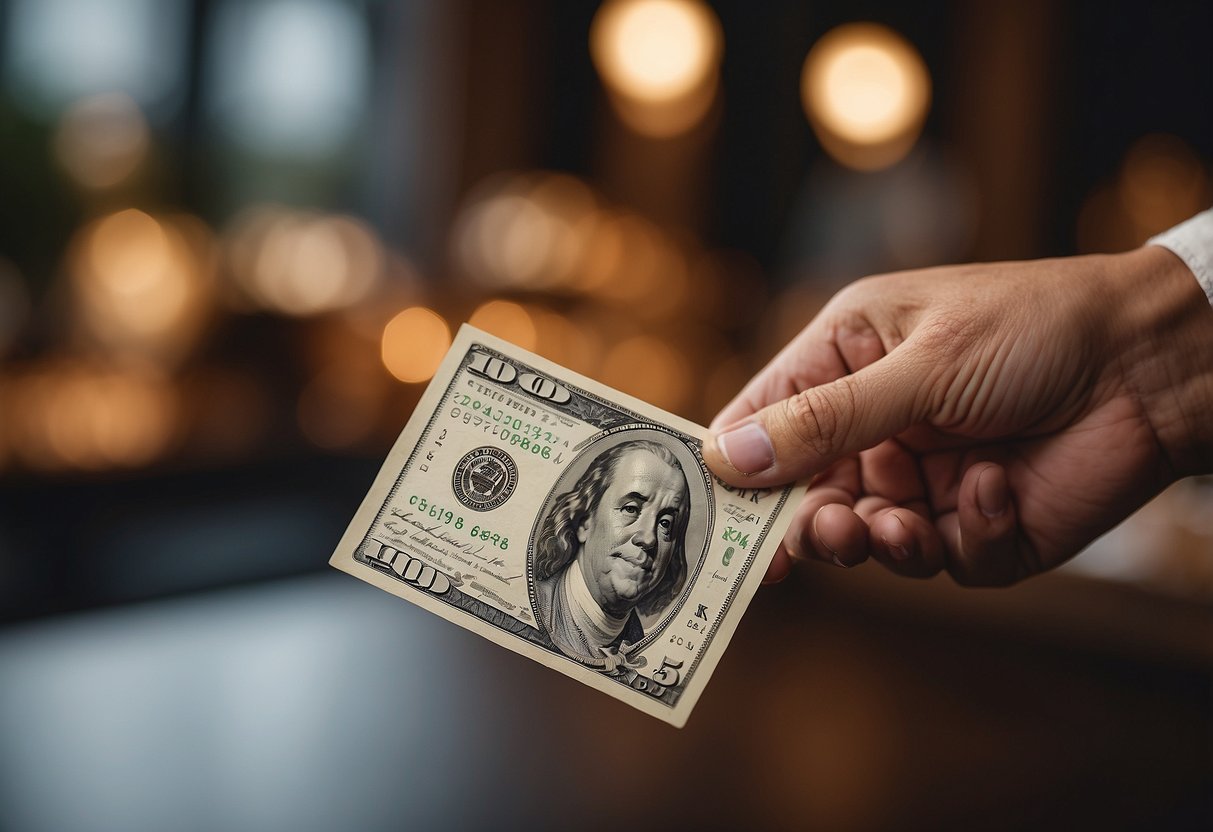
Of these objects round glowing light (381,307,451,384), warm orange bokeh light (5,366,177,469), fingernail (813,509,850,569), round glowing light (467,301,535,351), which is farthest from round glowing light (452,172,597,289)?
fingernail (813,509,850,569)

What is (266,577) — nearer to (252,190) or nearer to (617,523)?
(252,190)

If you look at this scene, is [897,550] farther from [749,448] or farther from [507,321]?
[507,321]

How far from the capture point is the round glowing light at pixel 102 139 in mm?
3764

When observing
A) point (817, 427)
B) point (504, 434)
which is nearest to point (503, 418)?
point (504, 434)

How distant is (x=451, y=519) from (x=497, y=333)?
344 cm

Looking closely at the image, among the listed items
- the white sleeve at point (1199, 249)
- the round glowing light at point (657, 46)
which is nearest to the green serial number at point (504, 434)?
the white sleeve at point (1199, 249)

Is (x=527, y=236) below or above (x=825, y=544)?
above

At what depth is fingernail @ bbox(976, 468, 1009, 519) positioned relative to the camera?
116 cm

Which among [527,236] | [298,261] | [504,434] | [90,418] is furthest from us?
[527,236]

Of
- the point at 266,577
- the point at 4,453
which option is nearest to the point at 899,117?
the point at 266,577

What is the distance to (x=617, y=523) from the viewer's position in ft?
3.47

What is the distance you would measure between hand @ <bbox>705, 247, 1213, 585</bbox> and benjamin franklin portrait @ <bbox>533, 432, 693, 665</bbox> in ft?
0.28

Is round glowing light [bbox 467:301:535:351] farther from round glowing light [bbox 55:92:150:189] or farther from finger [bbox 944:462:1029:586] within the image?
finger [bbox 944:462:1029:586]

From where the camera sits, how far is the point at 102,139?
391cm
